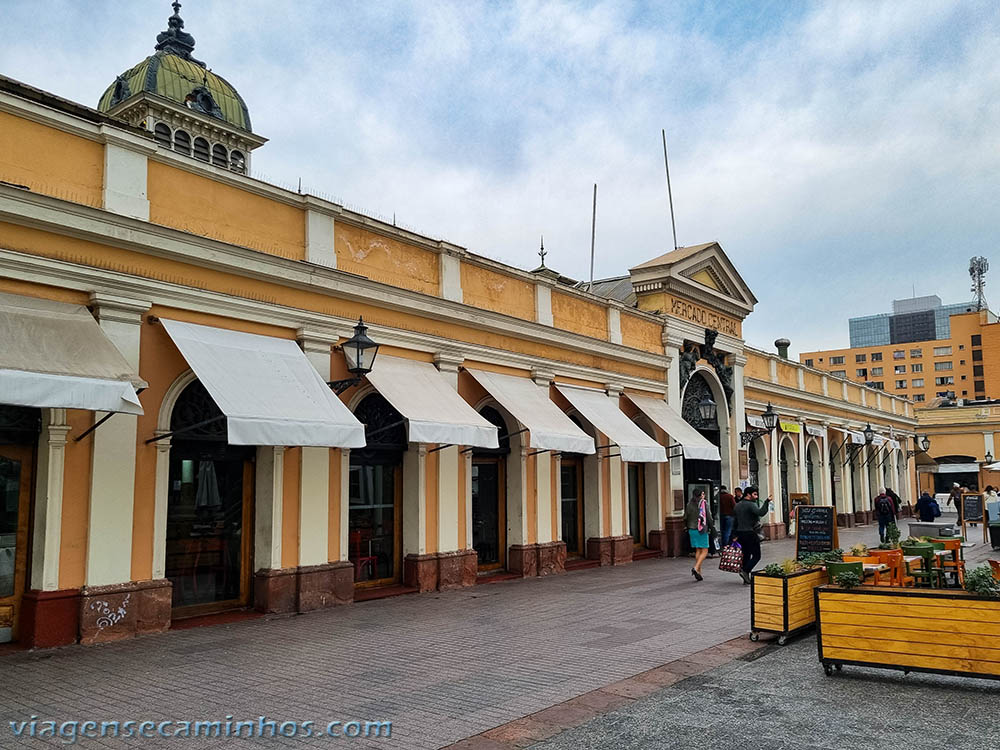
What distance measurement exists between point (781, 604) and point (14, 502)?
820 centimetres

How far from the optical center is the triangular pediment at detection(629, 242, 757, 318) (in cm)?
1998

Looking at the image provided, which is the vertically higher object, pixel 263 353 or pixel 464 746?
pixel 263 353

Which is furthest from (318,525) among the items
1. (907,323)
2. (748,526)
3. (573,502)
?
(907,323)

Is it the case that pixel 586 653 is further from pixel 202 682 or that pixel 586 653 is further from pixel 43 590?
pixel 43 590

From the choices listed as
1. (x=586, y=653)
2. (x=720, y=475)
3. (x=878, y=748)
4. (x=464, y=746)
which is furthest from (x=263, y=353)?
(x=720, y=475)

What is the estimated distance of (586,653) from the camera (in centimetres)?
826

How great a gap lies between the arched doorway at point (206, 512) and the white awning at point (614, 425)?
7.00 metres

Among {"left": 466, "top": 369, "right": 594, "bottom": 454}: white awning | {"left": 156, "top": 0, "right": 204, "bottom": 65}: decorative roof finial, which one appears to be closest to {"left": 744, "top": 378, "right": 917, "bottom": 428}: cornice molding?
{"left": 466, "top": 369, "right": 594, "bottom": 454}: white awning

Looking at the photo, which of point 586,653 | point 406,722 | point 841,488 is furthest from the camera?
point 841,488

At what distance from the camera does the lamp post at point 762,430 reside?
2292cm

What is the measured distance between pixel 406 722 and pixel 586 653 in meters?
2.86

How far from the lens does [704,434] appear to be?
2202cm

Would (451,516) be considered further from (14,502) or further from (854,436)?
(854,436)

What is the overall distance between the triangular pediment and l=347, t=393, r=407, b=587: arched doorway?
9.34 m
